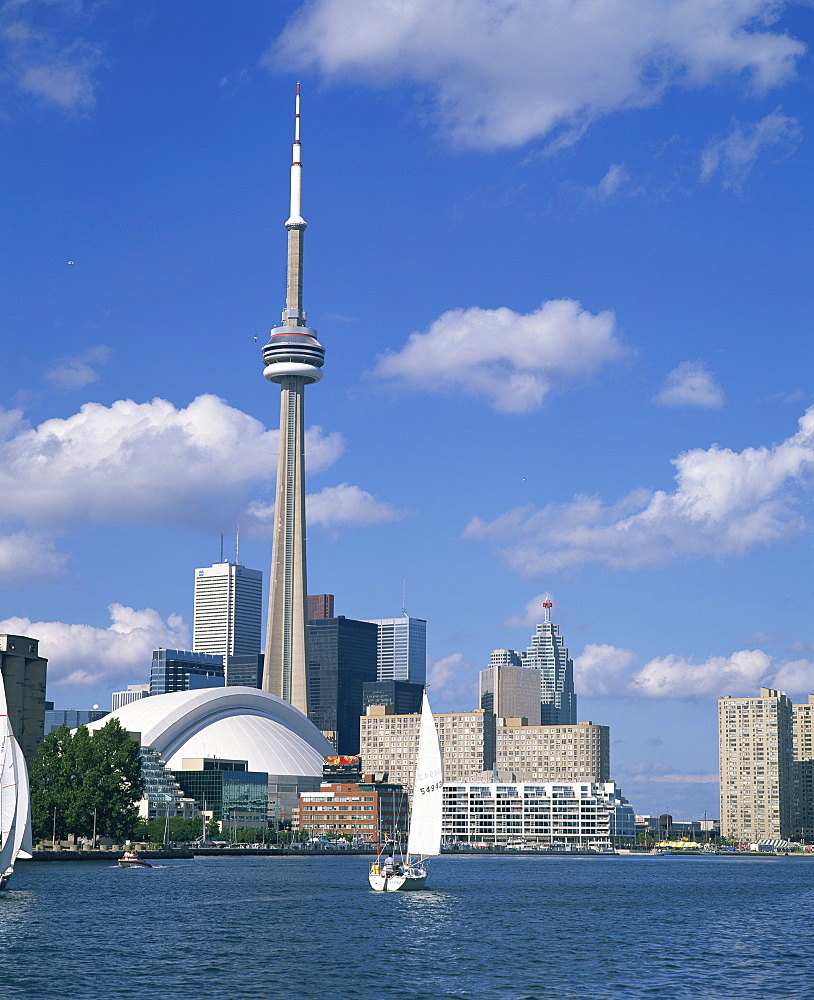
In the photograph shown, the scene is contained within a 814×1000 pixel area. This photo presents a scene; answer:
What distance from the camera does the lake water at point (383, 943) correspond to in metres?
67.1

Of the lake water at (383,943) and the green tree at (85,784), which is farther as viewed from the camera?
the green tree at (85,784)

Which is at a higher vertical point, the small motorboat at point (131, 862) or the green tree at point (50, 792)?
the green tree at point (50, 792)

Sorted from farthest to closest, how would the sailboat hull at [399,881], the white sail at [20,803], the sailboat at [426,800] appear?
the sailboat hull at [399,881]
the sailboat at [426,800]
the white sail at [20,803]

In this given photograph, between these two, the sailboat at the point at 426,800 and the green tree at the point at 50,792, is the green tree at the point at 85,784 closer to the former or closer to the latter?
the green tree at the point at 50,792

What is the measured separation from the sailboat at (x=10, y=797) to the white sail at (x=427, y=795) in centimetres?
3195

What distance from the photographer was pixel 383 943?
278ft


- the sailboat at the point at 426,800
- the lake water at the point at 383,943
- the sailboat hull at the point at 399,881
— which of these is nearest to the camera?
the lake water at the point at 383,943

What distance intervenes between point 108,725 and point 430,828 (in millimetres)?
87288

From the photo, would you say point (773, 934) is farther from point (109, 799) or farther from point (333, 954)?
point (109, 799)

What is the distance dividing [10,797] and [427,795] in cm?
3485

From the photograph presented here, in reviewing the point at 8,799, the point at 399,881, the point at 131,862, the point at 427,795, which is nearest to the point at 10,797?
the point at 8,799

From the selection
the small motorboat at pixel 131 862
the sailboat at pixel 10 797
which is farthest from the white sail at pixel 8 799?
the small motorboat at pixel 131 862

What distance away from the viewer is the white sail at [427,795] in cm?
11700

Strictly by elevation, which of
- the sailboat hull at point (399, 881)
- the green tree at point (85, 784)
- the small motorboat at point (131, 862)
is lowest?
the small motorboat at point (131, 862)
